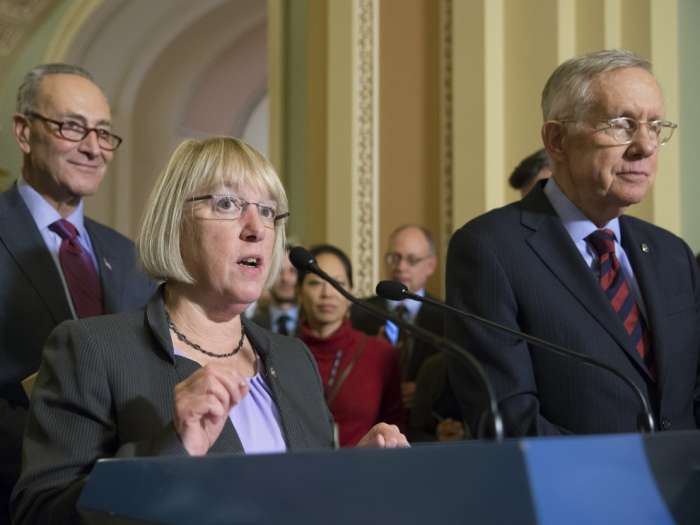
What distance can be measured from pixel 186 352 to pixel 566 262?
915 mm

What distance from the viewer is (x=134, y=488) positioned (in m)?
1.57

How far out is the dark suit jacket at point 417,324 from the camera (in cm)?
449

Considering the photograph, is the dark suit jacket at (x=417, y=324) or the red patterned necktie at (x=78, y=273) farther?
the dark suit jacket at (x=417, y=324)

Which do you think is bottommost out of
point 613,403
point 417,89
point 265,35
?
point 613,403

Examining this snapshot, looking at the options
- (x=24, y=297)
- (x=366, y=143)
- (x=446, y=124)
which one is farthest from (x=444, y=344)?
(x=366, y=143)

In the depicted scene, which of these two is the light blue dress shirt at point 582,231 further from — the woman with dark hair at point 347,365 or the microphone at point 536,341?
the woman with dark hair at point 347,365

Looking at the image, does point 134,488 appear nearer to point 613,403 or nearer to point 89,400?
point 89,400

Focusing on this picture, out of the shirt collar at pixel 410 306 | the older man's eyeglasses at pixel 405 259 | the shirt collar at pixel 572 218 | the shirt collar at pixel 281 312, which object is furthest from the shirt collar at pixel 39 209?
the shirt collar at pixel 281 312

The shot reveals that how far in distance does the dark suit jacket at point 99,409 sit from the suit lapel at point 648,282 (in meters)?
0.81

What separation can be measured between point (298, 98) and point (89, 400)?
537 centimetres

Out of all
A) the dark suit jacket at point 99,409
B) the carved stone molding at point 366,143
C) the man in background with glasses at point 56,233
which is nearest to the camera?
the dark suit jacket at point 99,409

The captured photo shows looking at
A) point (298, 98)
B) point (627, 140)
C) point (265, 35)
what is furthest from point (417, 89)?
point (265, 35)

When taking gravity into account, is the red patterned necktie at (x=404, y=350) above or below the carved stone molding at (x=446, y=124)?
below

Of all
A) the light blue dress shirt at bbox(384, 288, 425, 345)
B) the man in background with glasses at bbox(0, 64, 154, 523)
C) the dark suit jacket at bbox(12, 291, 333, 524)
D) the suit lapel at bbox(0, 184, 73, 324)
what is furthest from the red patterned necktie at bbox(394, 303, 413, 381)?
the dark suit jacket at bbox(12, 291, 333, 524)
